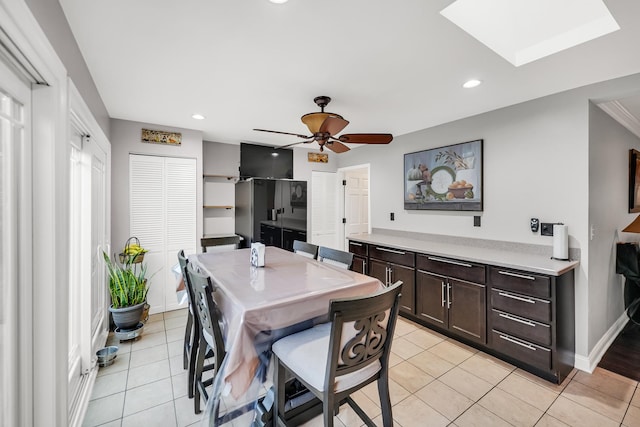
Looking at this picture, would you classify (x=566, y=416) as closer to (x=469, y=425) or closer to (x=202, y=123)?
(x=469, y=425)

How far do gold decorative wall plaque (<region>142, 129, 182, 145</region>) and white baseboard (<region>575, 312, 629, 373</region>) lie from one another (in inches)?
193

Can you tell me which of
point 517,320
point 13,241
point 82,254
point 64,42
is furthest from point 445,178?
point 82,254

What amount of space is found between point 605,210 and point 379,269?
2340 millimetres

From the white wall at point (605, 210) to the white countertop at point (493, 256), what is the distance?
1.40 feet

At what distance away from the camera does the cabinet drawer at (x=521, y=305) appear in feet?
7.27

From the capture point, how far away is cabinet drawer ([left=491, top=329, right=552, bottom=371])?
2229mm

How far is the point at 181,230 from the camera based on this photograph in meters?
3.77

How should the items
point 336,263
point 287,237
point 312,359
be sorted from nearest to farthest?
point 312,359 < point 336,263 < point 287,237

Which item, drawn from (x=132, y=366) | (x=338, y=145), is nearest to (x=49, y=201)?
(x=132, y=366)

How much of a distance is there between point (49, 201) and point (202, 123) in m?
2.51

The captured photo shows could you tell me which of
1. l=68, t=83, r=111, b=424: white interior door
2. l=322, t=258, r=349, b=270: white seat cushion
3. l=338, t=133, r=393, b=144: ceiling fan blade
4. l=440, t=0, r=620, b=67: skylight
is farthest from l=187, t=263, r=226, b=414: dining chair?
l=440, t=0, r=620, b=67: skylight

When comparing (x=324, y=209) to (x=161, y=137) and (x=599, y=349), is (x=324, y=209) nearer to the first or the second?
(x=161, y=137)

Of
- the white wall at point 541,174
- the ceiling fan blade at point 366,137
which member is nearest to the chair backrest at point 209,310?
the ceiling fan blade at point 366,137

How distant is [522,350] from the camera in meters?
2.35
